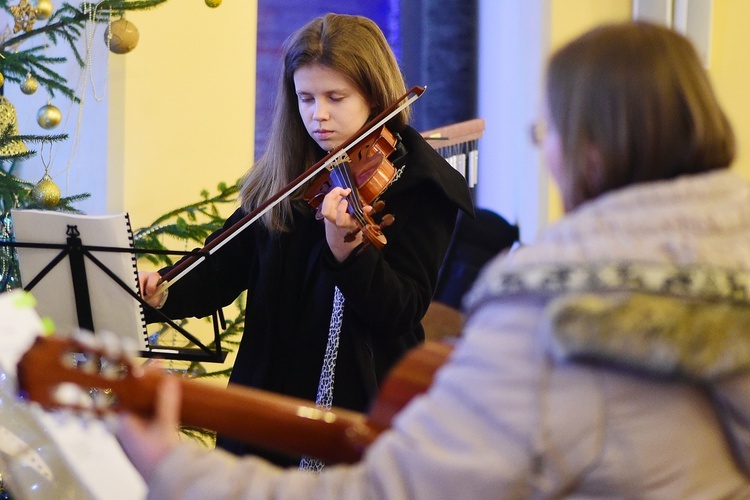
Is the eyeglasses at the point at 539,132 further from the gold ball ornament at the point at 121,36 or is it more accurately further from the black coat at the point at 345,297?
the gold ball ornament at the point at 121,36

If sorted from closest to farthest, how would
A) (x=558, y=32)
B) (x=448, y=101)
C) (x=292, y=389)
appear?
(x=292, y=389) < (x=558, y=32) < (x=448, y=101)

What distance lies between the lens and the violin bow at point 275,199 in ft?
5.66

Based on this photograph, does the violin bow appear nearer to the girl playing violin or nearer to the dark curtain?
the girl playing violin

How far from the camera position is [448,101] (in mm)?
4016

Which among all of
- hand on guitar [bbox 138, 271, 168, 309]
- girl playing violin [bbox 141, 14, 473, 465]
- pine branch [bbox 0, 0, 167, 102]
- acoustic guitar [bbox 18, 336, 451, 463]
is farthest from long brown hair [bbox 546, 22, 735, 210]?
pine branch [bbox 0, 0, 167, 102]

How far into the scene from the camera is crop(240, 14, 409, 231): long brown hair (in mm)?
1756

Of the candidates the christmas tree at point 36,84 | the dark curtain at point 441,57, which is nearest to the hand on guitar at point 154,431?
the christmas tree at point 36,84

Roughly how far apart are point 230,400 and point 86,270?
71cm

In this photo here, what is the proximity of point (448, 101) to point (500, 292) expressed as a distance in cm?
324

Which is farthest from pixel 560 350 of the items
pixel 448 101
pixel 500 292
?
pixel 448 101

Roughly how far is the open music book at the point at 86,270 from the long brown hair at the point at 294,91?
30 centimetres

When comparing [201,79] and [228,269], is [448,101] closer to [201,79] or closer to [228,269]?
[201,79]

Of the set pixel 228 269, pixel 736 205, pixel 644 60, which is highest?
pixel 644 60

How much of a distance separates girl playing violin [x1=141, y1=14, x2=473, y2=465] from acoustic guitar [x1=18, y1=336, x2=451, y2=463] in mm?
597
